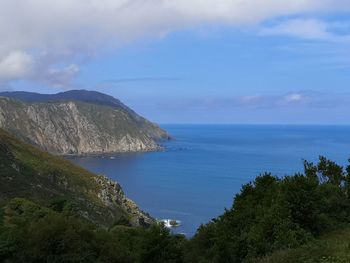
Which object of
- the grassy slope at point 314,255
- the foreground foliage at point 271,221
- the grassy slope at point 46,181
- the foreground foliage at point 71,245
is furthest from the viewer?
the grassy slope at point 46,181

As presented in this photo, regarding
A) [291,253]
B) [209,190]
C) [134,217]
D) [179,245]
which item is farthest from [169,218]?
[291,253]

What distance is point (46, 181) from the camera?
103 metres

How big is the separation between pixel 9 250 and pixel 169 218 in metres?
88.2

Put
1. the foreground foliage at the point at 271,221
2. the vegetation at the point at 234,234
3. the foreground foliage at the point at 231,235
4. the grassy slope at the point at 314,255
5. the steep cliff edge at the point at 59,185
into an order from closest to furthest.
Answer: the grassy slope at the point at 314,255, the foreground foliage at the point at 271,221, the vegetation at the point at 234,234, the foreground foliage at the point at 231,235, the steep cliff edge at the point at 59,185

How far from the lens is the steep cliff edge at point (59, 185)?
8875 centimetres

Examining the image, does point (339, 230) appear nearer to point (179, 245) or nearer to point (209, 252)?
point (209, 252)

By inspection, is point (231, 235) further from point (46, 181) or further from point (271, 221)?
point (46, 181)

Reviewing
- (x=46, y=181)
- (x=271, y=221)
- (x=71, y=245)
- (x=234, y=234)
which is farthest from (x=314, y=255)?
(x=46, y=181)

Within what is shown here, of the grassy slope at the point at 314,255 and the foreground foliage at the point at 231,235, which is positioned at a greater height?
the grassy slope at the point at 314,255

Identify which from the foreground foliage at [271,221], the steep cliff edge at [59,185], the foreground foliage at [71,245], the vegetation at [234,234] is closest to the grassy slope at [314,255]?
the vegetation at [234,234]

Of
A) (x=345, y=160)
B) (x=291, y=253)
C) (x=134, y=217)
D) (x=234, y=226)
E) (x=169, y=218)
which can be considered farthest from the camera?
(x=345, y=160)

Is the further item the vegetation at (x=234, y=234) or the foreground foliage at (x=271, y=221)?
the vegetation at (x=234, y=234)

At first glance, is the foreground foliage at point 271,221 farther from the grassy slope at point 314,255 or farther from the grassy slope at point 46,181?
the grassy slope at point 46,181

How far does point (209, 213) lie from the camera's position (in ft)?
401
